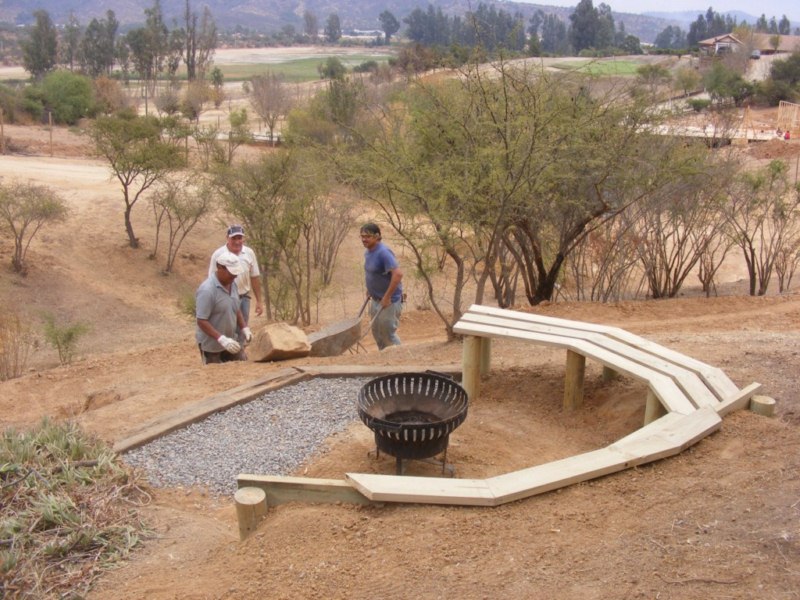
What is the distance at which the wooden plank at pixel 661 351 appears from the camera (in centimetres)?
480

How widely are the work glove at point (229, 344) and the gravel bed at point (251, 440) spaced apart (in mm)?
997

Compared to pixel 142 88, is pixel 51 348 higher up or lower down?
lower down

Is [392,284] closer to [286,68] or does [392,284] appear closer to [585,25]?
[286,68]

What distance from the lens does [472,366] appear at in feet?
18.7

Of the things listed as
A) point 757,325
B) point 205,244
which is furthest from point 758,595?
point 205,244

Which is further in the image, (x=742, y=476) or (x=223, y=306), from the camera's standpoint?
(x=223, y=306)

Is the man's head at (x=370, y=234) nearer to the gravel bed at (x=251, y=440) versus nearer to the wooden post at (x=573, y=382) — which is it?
the gravel bed at (x=251, y=440)

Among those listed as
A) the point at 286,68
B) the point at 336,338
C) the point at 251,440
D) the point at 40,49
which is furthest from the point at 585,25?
the point at 251,440

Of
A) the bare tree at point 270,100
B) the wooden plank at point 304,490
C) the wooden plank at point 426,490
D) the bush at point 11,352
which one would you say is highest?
the bare tree at point 270,100

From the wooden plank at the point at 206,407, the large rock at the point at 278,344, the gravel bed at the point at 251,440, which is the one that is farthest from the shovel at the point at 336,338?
the gravel bed at the point at 251,440

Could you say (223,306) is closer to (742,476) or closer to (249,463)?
(249,463)

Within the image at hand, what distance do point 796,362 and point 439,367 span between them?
8.62ft

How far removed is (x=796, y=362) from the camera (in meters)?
5.60

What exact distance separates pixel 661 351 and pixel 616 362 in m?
0.48
